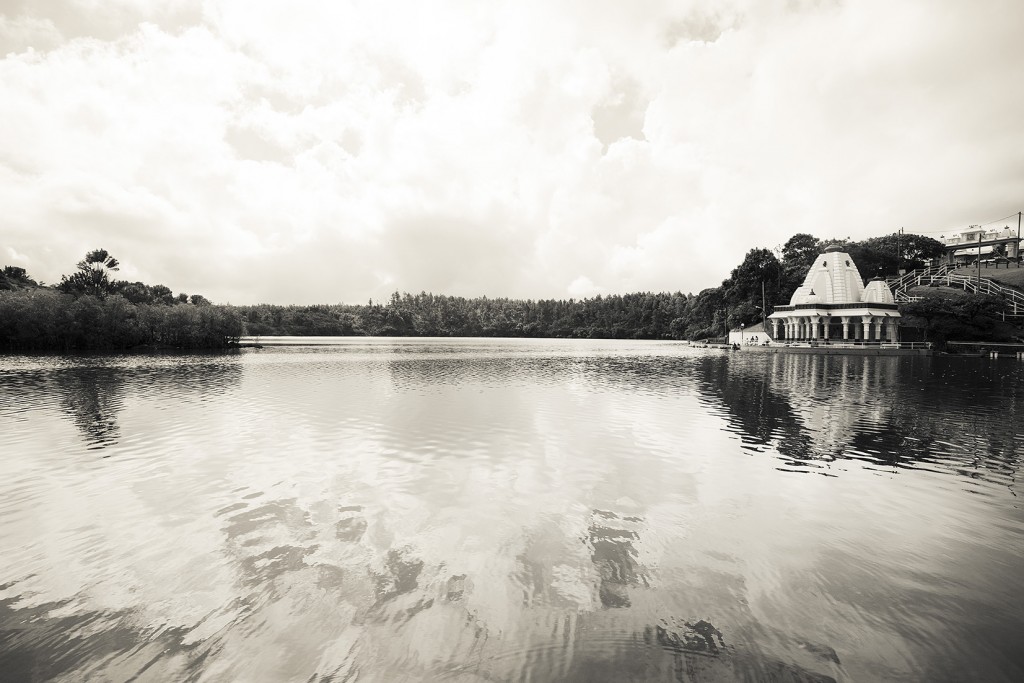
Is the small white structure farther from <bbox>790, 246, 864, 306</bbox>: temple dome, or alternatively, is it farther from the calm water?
the calm water

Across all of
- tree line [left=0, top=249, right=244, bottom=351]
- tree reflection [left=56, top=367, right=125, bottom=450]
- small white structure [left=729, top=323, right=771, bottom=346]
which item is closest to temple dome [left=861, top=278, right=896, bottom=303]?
small white structure [left=729, top=323, right=771, bottom=346]

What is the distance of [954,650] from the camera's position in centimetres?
659

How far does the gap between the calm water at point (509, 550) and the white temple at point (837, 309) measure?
65658mm

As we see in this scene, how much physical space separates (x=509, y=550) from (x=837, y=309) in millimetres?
88603

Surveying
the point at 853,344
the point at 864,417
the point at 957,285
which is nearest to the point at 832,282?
the point at 853,344

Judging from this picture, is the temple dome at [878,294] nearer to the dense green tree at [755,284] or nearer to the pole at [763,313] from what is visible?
the pole at [763,313]

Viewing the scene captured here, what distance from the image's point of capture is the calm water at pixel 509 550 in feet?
21.1

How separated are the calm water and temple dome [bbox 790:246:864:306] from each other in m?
69.1

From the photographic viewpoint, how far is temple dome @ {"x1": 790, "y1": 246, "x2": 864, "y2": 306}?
81.4 metres

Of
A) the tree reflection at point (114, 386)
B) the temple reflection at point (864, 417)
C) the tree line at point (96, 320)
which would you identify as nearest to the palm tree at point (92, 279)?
the tree line at point (96, 320)

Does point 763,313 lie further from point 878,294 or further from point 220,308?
point 220,308

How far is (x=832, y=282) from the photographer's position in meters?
82.7

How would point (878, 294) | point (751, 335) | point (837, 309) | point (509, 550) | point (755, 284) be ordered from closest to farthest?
point (509, 550) → point (878, 294) → point (837, 309) → point (751, 335) → point (755, 284)

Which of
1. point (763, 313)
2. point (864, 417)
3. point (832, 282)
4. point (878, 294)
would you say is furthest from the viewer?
point (763, 313)
